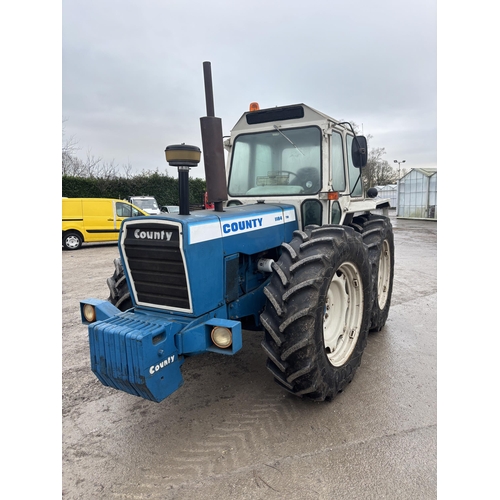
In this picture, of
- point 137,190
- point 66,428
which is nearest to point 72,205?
point 137,190

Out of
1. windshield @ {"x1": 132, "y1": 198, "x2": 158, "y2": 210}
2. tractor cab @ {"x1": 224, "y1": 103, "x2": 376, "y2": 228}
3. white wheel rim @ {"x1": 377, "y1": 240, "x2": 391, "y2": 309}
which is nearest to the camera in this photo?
tractor cab @ {"x1": 224, "y1": 103, "x2": 376, "y2": 228}

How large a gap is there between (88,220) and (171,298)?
11.0 meters

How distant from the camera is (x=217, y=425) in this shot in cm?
261

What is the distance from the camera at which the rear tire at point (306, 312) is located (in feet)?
8.07

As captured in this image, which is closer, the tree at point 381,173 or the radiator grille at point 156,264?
the radiator grille at point 156,264

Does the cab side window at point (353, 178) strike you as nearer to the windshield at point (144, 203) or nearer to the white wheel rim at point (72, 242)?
the white wheel rim at point (72, 242)

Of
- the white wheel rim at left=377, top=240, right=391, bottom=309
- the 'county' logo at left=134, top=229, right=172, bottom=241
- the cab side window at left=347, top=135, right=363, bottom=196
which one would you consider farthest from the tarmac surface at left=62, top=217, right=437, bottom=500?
the cab side window at left=347, top=135, right=363, bottom=196

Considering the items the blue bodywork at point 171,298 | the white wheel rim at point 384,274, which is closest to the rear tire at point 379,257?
the white wheel rim at point 384,274

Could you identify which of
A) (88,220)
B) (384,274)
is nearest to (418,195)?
(88,220)

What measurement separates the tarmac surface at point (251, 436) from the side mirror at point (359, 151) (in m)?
2.06

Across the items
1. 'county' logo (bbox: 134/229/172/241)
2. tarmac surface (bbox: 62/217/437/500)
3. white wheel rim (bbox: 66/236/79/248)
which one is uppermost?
'county' logo (bbox: 134/229/172/241)

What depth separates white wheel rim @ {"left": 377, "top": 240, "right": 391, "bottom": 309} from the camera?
4613mm

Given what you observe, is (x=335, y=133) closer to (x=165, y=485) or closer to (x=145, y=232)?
(x=145, y=232)

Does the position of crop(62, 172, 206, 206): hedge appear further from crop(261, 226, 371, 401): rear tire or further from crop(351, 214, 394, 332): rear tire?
crop(261, 226, 371, 401): rear tire
